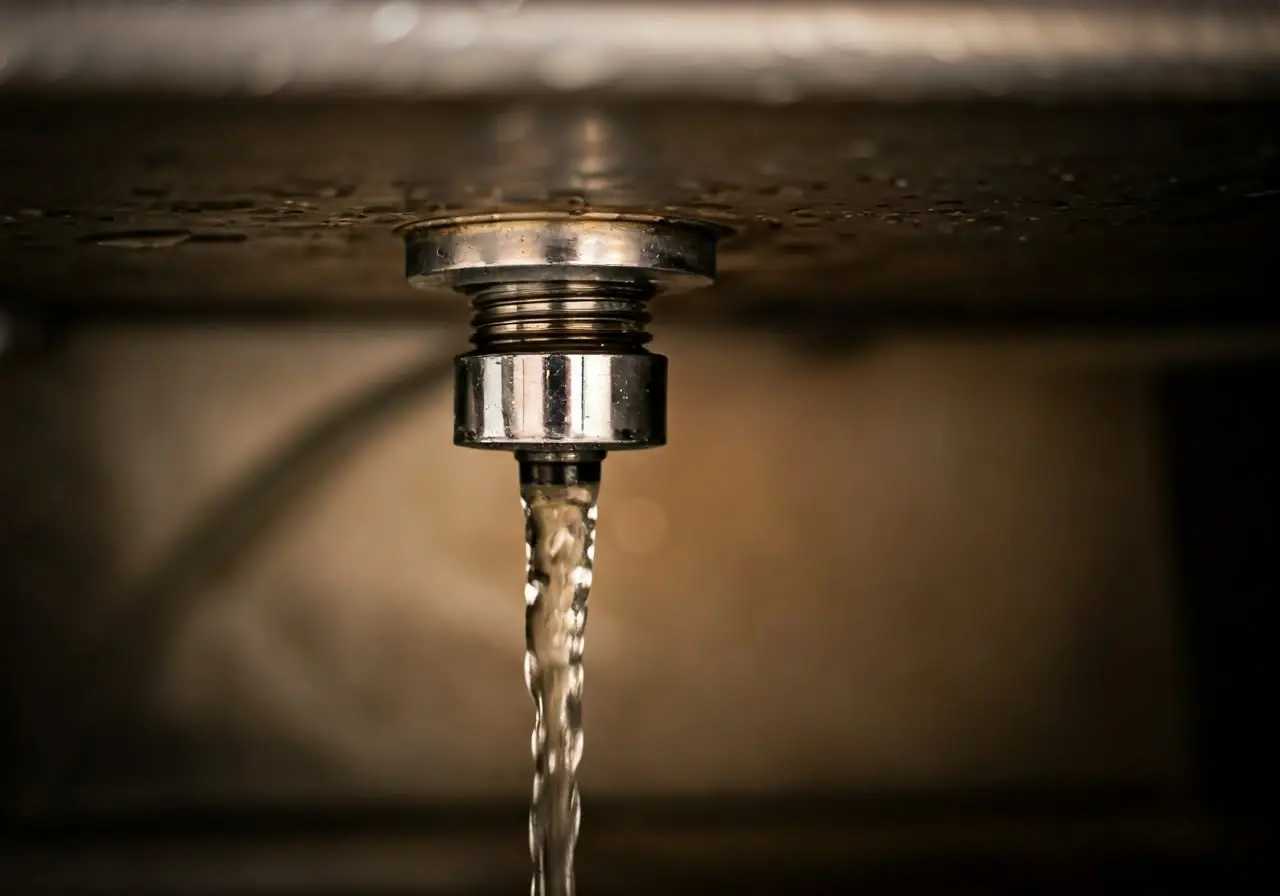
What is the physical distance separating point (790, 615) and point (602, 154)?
459mm

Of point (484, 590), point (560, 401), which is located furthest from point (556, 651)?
point (484, 590)

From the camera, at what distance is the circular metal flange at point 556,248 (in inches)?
15.4

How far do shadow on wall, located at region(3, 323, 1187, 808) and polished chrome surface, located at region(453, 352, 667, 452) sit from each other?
278 millimetres

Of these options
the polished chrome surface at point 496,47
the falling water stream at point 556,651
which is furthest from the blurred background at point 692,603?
the polished chrome surface at point 496,47

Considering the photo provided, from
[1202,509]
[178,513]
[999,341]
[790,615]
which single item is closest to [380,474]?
[178,513]

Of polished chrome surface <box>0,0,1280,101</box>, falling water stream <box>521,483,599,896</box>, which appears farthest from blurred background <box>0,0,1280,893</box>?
→ polished chrome surface <box>0,0,1280,101</box>

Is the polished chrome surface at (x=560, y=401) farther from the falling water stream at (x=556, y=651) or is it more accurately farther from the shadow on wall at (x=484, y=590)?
the shadow on wall at (x=484, y=590)

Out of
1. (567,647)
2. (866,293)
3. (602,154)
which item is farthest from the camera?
(866,293)

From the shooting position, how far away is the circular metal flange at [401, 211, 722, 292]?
0.39 m

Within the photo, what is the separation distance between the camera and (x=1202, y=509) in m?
0.74

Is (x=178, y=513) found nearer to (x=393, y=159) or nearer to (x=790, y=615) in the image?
(x=790, y=615)

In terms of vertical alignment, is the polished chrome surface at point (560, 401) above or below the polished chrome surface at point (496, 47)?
below

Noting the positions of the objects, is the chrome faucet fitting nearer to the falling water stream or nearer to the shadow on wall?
the falling water stream

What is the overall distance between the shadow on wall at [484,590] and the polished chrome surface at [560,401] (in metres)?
0.28
